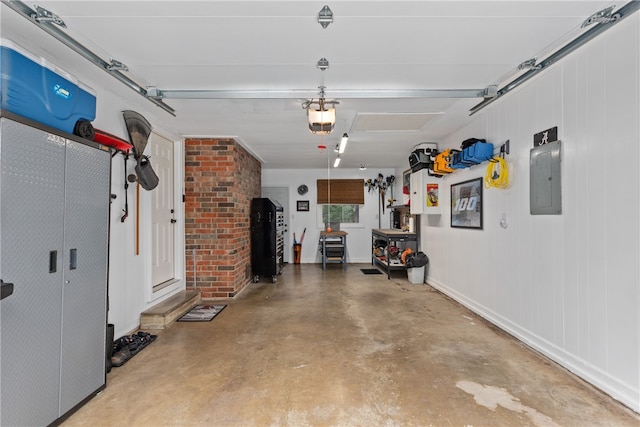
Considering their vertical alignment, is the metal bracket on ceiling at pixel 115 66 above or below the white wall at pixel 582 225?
above

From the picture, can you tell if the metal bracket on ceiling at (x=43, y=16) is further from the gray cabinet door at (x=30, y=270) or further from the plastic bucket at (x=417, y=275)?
the plastic bucket at (x=417, y=275)

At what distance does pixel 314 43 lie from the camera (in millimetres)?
2113

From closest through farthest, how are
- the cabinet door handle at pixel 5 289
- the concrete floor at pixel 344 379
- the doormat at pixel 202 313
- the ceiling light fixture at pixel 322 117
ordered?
the cabinet door handle at pixel 5 289 < the concrete floor at pixel 344 379 < the ceiling light fixture at pixel 322 117 < the doormat at pixel 202 313

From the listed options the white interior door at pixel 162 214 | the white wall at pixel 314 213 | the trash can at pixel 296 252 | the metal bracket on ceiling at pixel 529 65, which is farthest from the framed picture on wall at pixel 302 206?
the metal bracket on ceiling at pixel 529 65

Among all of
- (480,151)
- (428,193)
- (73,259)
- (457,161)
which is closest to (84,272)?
(73,259)

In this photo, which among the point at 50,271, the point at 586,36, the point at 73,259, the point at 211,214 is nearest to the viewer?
the point at 50,271

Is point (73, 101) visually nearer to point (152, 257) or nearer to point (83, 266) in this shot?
point (83, 266)

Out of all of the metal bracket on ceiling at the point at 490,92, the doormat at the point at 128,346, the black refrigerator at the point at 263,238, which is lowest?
the doormat at the point at 128,346

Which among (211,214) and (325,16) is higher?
(325,16)

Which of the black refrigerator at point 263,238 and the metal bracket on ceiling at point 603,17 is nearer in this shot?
the metal bracket on ceiling at point 603,17

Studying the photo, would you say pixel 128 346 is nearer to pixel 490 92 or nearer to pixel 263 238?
pixel 263 238

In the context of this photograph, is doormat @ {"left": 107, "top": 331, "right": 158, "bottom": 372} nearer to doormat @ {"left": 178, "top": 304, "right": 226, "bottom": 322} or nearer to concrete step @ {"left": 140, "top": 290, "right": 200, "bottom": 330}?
concrete step @ {"left": 140, "top": 290, "right": 200, "bottom": 330}

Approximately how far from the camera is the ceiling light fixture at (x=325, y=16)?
1.75 metres

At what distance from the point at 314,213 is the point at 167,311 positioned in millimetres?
4966
